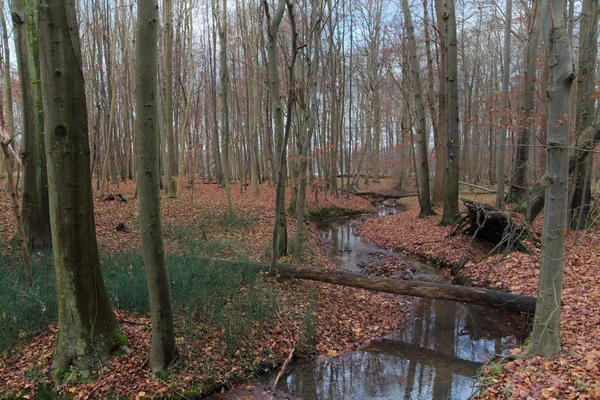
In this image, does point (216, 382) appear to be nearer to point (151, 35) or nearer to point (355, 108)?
point (151, 35)

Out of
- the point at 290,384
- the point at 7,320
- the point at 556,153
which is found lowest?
the point at 290,384

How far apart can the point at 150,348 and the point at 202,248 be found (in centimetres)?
418

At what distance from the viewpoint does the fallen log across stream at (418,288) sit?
5547 mm

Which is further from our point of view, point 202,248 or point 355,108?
point 355,108

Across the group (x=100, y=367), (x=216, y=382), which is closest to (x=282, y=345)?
(x=216, y=382)

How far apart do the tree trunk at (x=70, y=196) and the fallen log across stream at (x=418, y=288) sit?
10.7 feet

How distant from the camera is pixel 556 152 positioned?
3.44 meters

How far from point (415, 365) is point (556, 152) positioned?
3091 millimetres

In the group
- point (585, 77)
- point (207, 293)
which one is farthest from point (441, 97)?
point (207, 293)

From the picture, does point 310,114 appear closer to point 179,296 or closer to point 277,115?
point 277,115

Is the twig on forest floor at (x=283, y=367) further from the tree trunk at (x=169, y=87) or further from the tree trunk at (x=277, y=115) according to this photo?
the tree trunk at (x=169, y=87)

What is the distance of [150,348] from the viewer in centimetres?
402

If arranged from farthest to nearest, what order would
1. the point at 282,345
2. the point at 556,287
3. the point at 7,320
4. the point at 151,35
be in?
the point at 282,345 → the point at 7,320 → the point at 556,287 → the point at 151,35

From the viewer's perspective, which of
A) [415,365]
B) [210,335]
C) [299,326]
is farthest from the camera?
[299,326]
